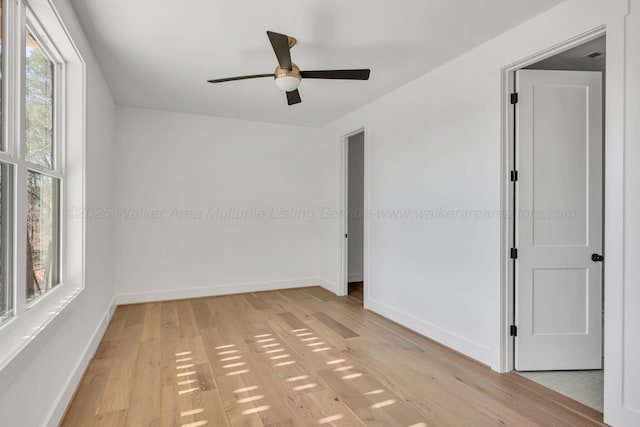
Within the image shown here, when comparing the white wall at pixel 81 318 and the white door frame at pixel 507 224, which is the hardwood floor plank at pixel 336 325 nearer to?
the white door frame at pixel 507 224

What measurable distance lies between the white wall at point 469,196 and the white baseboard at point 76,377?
2.91m

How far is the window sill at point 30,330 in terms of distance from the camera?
1351mm

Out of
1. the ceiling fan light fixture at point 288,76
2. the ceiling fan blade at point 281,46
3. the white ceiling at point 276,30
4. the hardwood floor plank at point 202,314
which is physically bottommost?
the hardwood floor plank at point 202,314

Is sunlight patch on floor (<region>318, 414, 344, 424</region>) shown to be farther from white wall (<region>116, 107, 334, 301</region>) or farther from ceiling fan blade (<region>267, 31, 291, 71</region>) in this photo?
white wall (<region>116, 107, 334, 301</region>)

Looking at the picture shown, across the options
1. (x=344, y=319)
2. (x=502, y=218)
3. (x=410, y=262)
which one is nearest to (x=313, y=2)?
(x=502, y=218)

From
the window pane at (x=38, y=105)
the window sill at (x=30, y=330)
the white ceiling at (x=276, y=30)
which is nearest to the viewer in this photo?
the window sill at (x=30, y=330)

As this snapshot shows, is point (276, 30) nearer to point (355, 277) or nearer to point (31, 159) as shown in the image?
point (31, 159)

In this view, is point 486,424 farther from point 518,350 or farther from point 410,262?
point 410,262

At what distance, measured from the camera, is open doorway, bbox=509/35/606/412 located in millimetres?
2674

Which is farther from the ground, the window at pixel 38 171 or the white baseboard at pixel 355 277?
the window at pixel 38 171

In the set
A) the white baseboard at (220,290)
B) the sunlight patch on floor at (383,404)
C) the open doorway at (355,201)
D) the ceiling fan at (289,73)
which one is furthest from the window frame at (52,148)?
the open doorway at (355,201)

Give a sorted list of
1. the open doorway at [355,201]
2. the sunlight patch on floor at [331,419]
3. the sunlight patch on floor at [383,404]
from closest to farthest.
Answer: the sunlight patch on floor at [331,419] < the sunlight patch on floor at [383,404] < the open doorway at [355,201]

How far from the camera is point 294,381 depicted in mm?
2553
